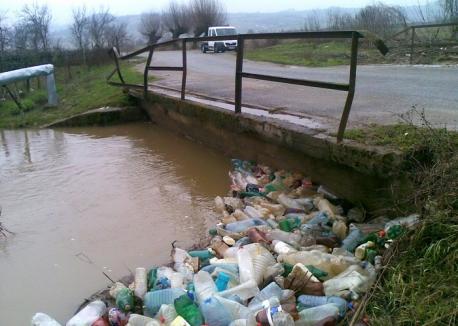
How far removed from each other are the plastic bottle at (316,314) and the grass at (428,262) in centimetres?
21

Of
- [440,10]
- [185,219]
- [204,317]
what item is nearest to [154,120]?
[185,219]

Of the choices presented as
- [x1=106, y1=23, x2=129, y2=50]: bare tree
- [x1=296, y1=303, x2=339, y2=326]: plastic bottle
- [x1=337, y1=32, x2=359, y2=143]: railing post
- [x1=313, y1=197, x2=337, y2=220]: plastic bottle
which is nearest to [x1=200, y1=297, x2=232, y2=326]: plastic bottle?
[x1=296, y1=303, x2=339, y2=326]: plastic bottle

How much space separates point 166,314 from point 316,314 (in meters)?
0.98

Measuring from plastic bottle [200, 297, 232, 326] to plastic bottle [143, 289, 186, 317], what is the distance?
351mm

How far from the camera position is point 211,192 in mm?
6016

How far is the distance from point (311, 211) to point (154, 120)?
19.9 feet

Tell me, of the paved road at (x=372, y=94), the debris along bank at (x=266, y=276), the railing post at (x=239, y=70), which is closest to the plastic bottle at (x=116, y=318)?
the debris along bank at (x=266, y=276)

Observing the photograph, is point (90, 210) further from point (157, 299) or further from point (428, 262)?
point (428, 262)

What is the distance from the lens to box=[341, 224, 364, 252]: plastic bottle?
3.76m

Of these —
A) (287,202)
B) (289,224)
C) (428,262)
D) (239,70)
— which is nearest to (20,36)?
(239,70)

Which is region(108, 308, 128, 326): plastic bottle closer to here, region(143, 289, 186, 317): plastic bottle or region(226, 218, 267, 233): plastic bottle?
region(143, 289, 186, 317): plastic bottle

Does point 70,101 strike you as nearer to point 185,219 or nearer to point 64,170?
point 64,170

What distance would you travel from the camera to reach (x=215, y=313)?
2.96 metres

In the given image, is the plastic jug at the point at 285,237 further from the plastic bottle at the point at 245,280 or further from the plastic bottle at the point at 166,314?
the plastic bottle at the point at 166,314
